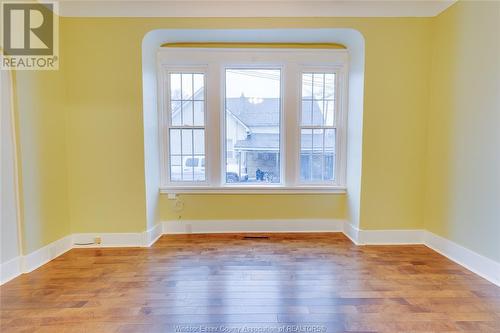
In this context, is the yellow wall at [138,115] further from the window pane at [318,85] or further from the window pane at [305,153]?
the window pane at [305,153]

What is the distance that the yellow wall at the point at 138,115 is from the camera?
2.99 meters

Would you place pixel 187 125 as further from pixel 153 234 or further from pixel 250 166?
pixel 153 234

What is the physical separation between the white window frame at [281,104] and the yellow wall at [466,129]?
104 centimetres

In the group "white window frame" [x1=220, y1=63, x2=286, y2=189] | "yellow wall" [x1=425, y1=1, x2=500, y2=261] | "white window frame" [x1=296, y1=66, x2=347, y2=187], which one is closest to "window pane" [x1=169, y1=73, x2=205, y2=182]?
"white window frame" [x1=220, y1=63, x2=286, y2=189]

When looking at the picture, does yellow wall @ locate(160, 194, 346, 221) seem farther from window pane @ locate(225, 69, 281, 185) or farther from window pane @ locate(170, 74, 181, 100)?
window pane @ locate(170, 74, 181, 100)

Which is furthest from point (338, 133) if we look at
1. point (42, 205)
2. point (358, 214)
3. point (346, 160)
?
point (42, 205)

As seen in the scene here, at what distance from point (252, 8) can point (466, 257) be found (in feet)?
11.3

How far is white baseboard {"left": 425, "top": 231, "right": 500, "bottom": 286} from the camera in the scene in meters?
2.31

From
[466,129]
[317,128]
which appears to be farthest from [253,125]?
[466,129]

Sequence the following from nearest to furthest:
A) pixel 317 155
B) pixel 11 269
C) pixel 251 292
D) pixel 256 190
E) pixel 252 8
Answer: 1. pixel 251 292
2. pixel 11 269
3. pixel 252 8
4. pixel 256 190
5. pixel 317 155

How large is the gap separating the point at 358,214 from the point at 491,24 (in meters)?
2.22

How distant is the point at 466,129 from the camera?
8.47 ft

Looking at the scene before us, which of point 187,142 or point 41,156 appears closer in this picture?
point 41,156

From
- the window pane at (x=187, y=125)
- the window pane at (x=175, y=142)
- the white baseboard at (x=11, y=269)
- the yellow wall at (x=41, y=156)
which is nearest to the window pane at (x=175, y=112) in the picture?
the window pane at (x=187, y=125)
